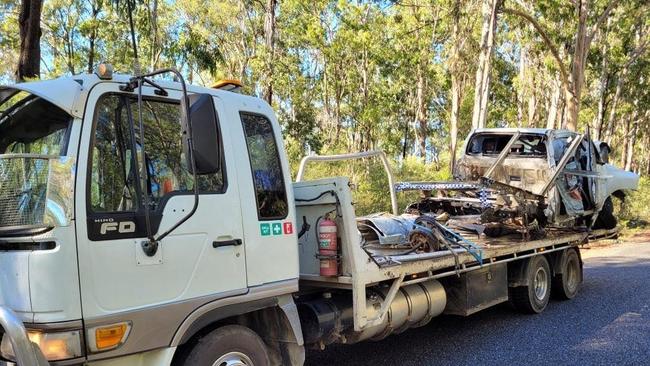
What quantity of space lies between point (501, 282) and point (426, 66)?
22.7 metres

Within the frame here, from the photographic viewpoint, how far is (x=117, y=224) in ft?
10.7

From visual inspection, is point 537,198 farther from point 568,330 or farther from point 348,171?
point 348,171

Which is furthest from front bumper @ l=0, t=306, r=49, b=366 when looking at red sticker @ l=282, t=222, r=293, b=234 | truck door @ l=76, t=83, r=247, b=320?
red sticker @ l=282, t=222, r=293, b=234

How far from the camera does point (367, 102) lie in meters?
31.2

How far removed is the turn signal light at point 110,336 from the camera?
123 inches

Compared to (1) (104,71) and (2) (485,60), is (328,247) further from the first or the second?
(2) (485,60)

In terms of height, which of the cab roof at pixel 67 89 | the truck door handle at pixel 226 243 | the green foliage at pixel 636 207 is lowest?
the green foliage at pixel 636 207

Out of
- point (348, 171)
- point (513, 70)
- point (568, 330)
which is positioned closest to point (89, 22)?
point (348, 171)

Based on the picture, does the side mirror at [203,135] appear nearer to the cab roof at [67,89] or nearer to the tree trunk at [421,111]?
the cab roof at [67,89]

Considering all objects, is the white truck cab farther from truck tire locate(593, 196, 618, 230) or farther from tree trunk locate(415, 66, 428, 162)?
tree trunk locate(415, 66, 428, 162)

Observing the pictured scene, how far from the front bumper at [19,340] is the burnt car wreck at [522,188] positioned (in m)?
5.13

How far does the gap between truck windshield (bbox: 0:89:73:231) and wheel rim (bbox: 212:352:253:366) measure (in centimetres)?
140

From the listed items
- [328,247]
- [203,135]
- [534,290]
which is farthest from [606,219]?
[203,135]

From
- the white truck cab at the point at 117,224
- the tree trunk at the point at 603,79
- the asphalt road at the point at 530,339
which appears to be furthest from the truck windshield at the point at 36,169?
the tree trunk at the point at 603,79
